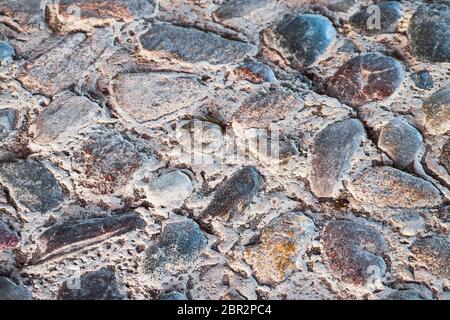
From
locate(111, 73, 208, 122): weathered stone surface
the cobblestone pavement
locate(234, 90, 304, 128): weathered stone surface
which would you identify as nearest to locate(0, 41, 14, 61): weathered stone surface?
the cobblestone pavement

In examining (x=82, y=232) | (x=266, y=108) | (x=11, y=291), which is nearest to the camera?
(x=11, y=291)

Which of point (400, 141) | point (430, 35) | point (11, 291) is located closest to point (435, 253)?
point (400, 141)

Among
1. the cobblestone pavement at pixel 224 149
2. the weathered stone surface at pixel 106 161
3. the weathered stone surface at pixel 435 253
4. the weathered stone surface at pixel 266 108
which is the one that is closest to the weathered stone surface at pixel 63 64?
the cobblestone pavement at pixel 224 149

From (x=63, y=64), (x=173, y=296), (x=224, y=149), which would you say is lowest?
(x=173, y=296)

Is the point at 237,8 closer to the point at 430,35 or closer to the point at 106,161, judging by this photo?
the point at 430,35

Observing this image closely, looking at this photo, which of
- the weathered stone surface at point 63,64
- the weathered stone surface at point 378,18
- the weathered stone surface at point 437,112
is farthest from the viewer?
the weathered stone surface at point 378,18

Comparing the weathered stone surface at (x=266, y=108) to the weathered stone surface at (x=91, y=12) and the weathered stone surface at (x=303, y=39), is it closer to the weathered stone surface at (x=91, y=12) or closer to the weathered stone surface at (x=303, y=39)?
the weathered stone surface at (x=303, y=39)
